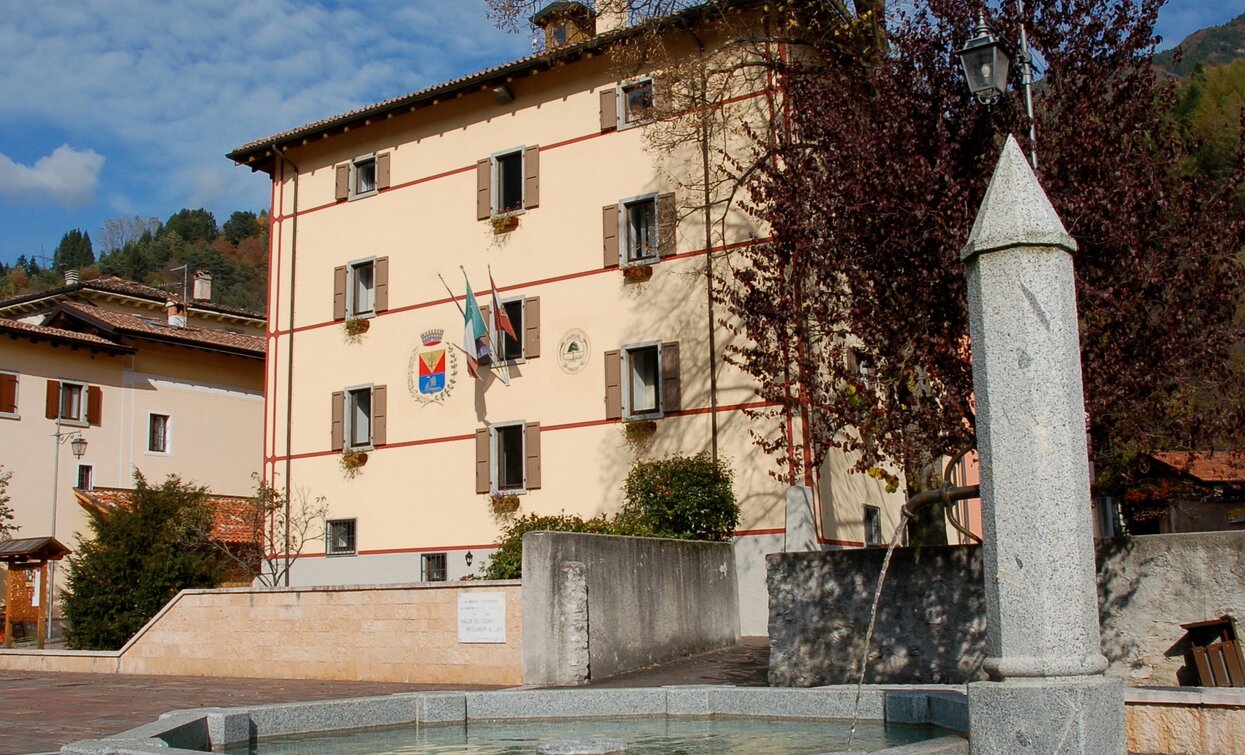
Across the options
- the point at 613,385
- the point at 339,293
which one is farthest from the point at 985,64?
the point at 339,293

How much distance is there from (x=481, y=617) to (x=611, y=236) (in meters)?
10.4

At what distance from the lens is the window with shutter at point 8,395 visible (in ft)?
110

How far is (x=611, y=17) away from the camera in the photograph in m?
26.2

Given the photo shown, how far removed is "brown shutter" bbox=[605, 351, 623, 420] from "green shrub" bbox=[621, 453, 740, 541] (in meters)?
2.59

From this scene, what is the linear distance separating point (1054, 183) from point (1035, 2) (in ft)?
7.90

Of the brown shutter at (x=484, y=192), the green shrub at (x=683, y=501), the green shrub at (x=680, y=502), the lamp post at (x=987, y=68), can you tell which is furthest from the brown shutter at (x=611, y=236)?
the lamp post at (x=987, y=68)

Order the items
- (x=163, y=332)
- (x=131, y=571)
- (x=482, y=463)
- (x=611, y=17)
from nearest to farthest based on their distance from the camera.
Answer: (x=131, y=571), (x=482, y=463), (x=611, y=17), (x=163, y=332)

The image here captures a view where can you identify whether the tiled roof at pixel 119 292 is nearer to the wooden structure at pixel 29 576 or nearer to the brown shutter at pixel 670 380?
the wooden structure at pixel 29 576

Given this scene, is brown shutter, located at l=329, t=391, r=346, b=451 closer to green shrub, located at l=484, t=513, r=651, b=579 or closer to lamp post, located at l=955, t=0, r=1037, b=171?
green shrub, located at l=484, t=513, r=651, b=579

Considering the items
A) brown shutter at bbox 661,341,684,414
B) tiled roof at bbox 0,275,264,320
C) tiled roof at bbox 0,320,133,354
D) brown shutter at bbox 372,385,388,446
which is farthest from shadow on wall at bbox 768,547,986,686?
tiled roof at bbox 0,275,264,320

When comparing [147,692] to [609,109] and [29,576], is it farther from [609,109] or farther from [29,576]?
[609,109]

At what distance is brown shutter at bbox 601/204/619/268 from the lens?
24.3 meters

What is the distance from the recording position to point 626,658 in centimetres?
1634

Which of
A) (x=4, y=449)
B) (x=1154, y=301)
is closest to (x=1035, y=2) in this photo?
(x=1154, y=301)
